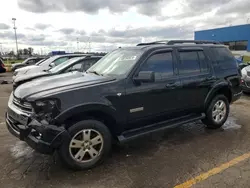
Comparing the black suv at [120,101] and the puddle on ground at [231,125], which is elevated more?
the black suv at [120,101]

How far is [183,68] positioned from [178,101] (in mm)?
664

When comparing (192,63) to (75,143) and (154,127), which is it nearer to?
(154,127)

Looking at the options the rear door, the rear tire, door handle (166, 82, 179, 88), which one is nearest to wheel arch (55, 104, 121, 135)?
door handle (166, 82, 179, 88)

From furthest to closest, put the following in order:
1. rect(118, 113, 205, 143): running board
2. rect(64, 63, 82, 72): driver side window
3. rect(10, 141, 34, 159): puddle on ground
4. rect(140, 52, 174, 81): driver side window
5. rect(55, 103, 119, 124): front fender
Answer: rect(64, 63, 82, 72): driver side window → rect(140, 52, 174, 81): driver side window → rect(10, 141, 34, 159): puddle on ground → rect(118, 113, 205, 143): running board → rect(55, 103, 119, 124): front fender

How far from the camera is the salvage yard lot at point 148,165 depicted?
10.7 feet

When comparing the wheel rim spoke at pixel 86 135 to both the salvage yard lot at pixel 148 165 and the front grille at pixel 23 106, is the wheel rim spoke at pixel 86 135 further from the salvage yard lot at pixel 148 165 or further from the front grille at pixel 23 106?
the front grille at pixel 23 106

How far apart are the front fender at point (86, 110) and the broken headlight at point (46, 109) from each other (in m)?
0.08

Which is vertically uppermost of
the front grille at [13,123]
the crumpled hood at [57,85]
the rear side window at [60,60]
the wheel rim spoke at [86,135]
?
the rear side window at [60,60]

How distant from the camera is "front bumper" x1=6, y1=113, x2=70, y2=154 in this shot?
314 cm

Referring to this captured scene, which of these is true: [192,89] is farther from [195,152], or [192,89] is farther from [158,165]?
[158,165]

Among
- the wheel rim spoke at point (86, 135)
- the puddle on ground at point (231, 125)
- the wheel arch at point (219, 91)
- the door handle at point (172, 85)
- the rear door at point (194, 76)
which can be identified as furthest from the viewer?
the puddle on ground at point (231, 125)

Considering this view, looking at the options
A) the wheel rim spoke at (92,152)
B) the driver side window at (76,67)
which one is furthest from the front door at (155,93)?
the driver side window at (76,67)

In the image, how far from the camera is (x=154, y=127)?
4277mm

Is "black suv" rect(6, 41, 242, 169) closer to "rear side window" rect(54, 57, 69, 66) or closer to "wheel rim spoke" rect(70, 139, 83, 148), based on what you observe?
"wheel rim spoke" rect(70, 139, 83, 148)
